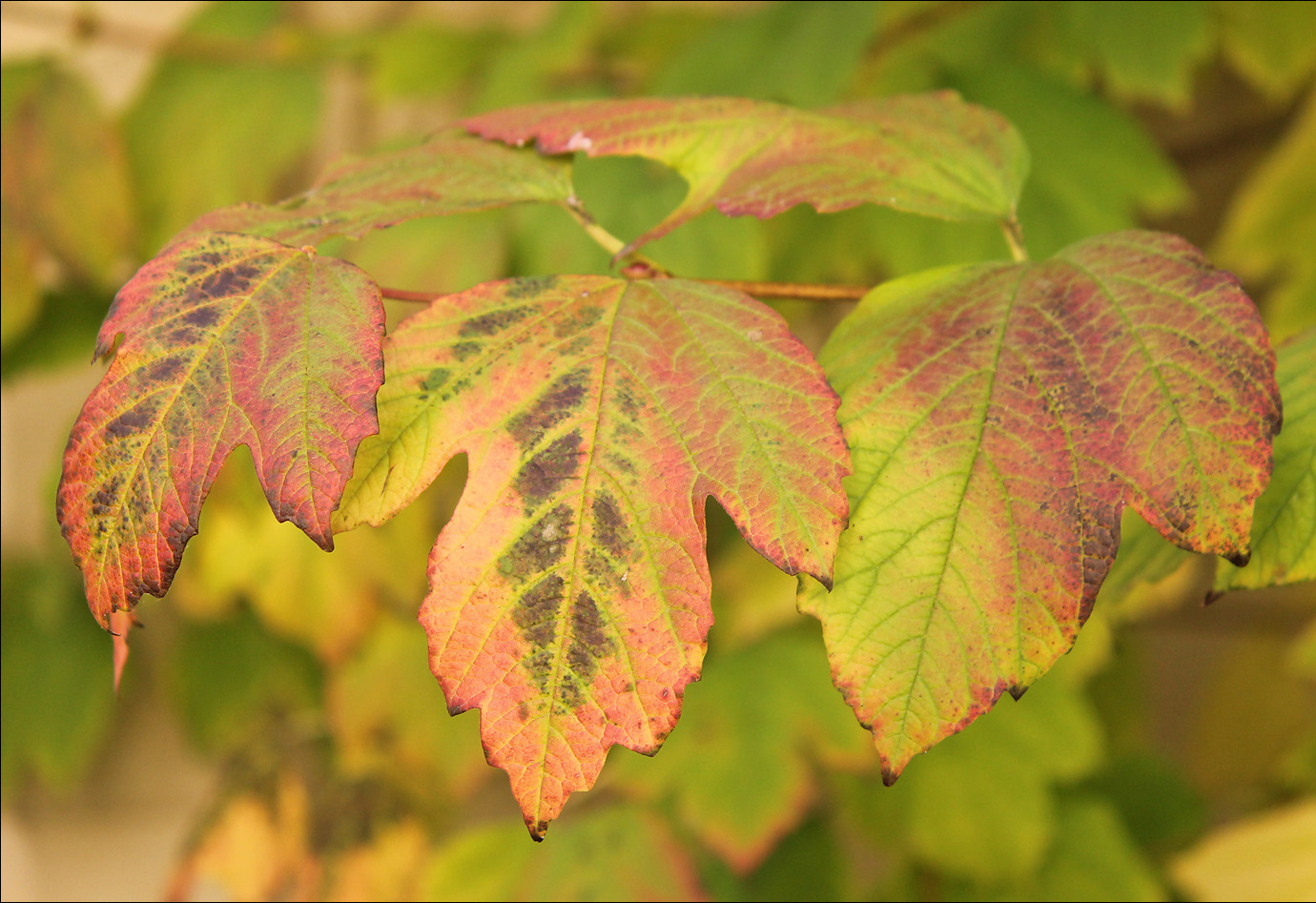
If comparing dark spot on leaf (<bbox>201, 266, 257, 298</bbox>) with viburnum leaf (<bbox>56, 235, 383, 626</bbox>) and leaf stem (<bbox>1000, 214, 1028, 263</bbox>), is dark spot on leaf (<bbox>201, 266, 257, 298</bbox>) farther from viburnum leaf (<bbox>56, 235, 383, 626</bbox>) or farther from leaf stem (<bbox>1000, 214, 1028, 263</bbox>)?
leaf stem (<bbox>1000, 214, 1028, 263</bbox>)

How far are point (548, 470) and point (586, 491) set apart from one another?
13mm

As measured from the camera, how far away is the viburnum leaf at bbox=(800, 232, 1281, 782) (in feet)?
0.89

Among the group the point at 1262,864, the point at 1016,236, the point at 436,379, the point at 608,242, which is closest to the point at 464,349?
the point at 436,379

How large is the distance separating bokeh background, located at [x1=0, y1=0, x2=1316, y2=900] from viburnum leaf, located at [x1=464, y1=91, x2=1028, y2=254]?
279 millimetres

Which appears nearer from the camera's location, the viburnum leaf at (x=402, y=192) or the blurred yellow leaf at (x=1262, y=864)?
Result: the viburnum leaf at (x=402, y=192)

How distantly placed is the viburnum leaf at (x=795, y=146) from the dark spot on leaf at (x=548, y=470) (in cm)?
Result: 10

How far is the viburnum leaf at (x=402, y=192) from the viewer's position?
343mm

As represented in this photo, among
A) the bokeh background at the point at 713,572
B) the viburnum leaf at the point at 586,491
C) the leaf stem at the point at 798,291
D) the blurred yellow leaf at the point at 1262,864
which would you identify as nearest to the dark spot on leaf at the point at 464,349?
the viburnum leaf at the point at 586,491

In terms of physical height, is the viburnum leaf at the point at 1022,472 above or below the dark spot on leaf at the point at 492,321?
below

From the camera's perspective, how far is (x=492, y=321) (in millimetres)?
311

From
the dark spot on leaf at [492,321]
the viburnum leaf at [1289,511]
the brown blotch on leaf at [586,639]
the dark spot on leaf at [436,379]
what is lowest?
the viburnum leaf at [1289,511]

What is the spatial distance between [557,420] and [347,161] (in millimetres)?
194

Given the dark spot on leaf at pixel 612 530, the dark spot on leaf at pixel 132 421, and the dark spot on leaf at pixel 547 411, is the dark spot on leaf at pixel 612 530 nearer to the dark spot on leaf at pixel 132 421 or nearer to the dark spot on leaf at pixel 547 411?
the dark spot on leaf at pixel 547 411

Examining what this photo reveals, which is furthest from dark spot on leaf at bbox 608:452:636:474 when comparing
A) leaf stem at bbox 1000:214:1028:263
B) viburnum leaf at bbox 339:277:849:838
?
leaf stem at bbox 1000:214:1028:263
